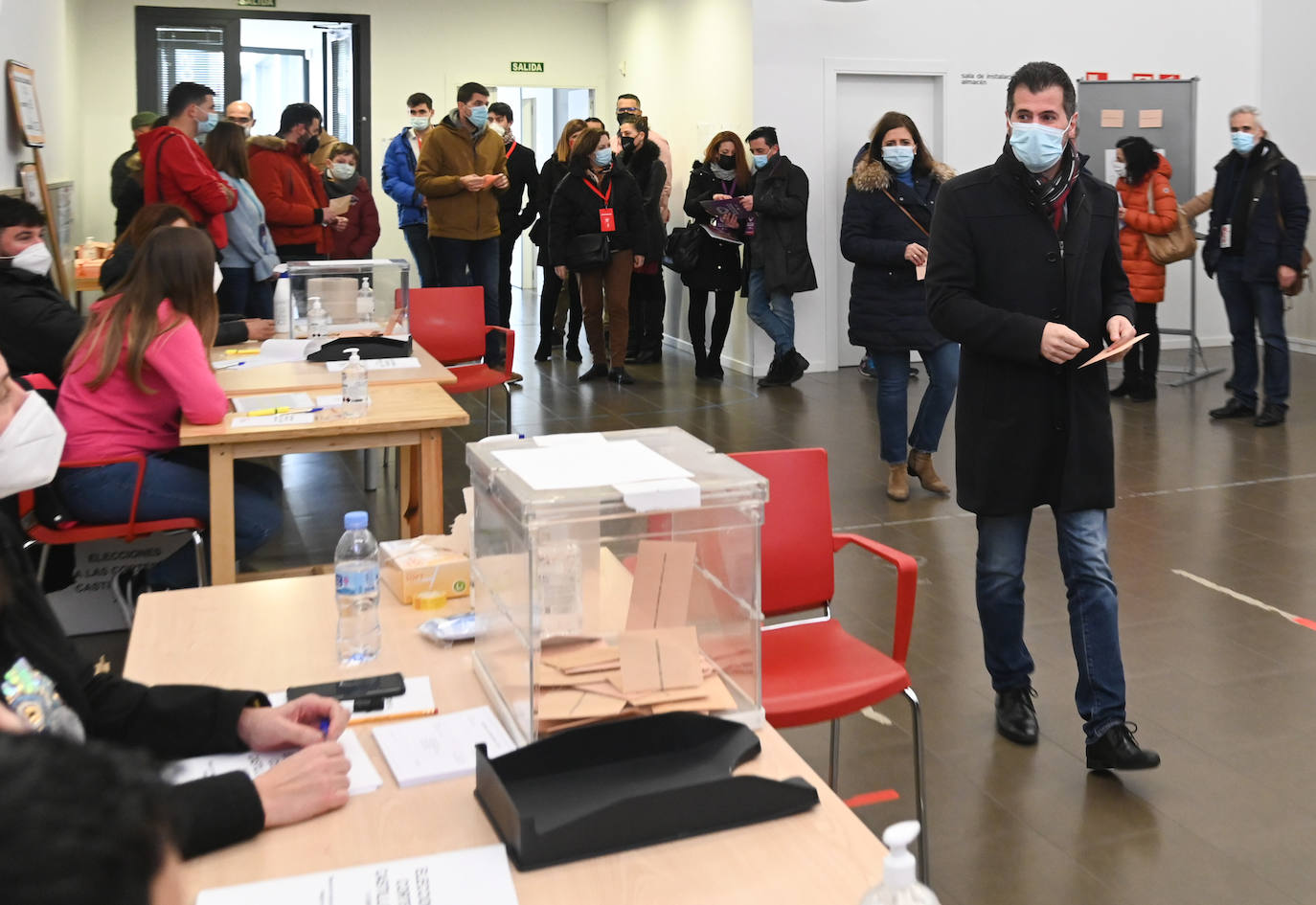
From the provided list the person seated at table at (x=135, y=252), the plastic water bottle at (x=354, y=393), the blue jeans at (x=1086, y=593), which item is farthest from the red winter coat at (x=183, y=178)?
the blue jeans at (x=1086, y=593)

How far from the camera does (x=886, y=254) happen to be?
594cm

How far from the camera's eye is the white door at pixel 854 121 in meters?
9.53

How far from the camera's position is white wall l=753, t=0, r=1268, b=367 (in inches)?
366

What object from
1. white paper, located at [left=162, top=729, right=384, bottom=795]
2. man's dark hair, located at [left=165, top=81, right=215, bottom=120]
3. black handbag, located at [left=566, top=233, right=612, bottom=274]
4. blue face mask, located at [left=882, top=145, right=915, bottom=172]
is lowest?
white paper, located at [left=162, top=729, right=384, bottom=795]

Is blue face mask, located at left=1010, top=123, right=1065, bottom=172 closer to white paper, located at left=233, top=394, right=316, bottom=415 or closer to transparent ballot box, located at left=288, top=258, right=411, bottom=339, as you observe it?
white paper, located at left=233, top=394, right=316, bottom=415

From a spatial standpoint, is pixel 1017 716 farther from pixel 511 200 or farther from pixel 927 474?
pixel 511 200

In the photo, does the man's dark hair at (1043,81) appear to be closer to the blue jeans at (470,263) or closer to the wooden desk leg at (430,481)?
the wooden desk leg at (430,481)

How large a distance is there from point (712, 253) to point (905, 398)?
351cm

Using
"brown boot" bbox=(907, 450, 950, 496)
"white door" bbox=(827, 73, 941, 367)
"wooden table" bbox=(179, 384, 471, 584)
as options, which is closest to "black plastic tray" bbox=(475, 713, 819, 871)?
"wooden table" bbox=(179, 384, 471, 584)

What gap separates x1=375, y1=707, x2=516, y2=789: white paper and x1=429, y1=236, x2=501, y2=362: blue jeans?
7.01 metres

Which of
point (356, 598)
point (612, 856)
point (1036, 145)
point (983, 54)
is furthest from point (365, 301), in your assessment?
point (983, 54)

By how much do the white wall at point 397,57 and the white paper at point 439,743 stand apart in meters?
10.5

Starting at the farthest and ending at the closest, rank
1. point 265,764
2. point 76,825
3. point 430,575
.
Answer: point 430,575
point 265,764
point 76,825

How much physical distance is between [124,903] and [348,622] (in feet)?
5.53
